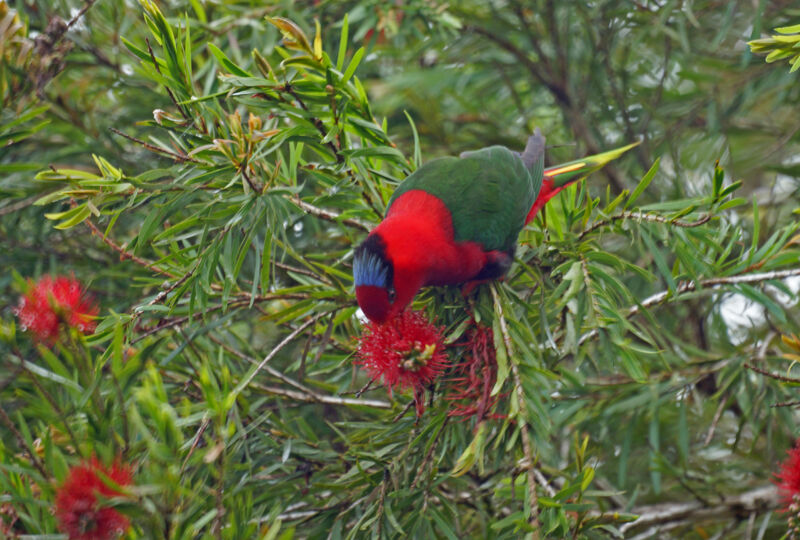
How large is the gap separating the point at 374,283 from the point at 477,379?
Result: 33cm

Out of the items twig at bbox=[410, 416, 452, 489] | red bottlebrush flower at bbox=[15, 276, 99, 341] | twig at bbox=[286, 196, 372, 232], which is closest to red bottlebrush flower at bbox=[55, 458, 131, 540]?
red bottlebrush flower at bbox=[15, 276, 99, 341]

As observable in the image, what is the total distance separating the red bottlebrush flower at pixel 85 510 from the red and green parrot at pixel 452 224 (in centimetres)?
80

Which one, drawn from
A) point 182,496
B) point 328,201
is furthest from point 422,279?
point 182,496

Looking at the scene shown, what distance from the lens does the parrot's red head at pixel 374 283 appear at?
1520mm

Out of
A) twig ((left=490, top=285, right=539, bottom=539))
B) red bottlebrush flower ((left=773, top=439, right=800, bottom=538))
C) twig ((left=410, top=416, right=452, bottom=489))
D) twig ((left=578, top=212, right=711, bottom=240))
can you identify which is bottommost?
red bottlebrush flower ((left=773, top=439, right=800, bottom=538))

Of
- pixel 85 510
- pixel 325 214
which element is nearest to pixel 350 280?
pixel 325 214

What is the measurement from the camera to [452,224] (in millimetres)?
1928

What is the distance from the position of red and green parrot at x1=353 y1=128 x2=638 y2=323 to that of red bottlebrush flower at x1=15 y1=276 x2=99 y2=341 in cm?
60

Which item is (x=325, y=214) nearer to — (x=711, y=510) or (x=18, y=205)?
(x=18, y=205)

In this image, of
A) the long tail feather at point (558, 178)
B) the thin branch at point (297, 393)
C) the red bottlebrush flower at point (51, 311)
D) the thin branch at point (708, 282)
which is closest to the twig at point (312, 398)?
the thin branch at point (297, 393)

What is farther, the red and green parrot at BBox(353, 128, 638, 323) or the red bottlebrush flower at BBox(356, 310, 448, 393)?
the red and green parrot at BBox(353, 128, 638, 323)

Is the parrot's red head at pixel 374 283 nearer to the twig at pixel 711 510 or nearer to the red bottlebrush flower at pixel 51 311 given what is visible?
the red bottlebrush flower at pixel 51 311

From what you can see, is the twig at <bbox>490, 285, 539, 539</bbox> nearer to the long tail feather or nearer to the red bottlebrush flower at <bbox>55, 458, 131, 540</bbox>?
the red bottlebrush flower at <bbox>55, 458, 131, 540</bbox>

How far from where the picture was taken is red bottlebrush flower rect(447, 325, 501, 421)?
129 centimetres
